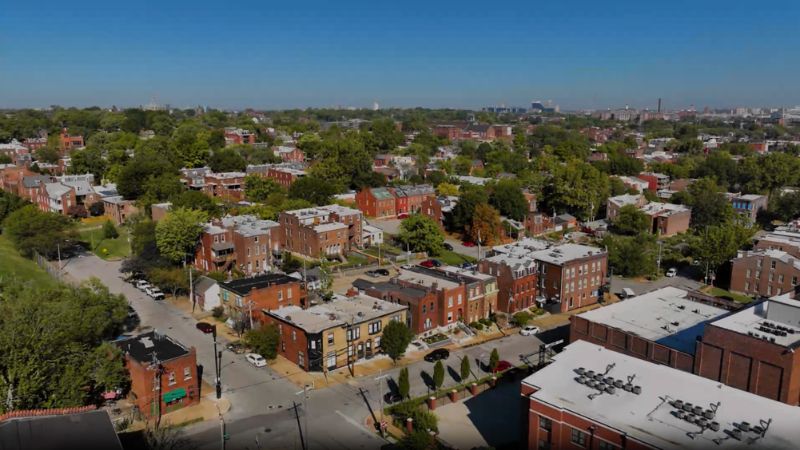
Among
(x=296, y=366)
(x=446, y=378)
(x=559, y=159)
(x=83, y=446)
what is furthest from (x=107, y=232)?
(x=559, y=159)

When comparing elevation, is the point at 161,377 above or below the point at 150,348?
below

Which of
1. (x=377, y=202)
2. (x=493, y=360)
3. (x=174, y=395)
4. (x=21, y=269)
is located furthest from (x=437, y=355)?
(x=377, y=202)

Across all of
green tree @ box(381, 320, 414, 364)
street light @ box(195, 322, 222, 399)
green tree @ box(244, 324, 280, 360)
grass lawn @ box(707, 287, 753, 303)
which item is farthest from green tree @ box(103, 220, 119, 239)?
grass lawn @ box(707, 287, 753, 303)

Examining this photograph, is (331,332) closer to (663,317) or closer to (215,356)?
(215,356)

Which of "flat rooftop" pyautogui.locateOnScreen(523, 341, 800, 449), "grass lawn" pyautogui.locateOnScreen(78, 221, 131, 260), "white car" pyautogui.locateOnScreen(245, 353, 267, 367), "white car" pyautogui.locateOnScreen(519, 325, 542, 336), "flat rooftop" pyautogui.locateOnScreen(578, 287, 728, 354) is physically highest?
"flat rooftop" pyautogui.locateOnScreen(523, 341, 800, 449)

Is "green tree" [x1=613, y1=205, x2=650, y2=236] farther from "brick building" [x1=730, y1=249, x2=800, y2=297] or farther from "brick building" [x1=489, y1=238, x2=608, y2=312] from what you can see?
"brick building" [x1=489, y1=238, x2=608, y2=312]

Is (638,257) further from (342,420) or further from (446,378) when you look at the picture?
(342,420)

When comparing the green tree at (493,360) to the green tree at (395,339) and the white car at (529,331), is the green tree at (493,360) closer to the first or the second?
the green tree at (395,339)
